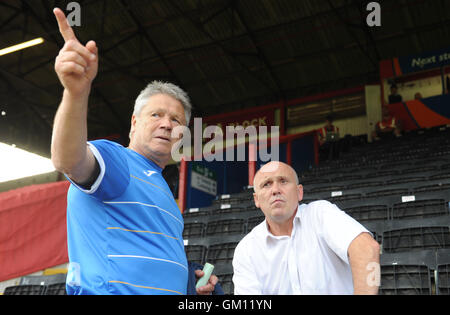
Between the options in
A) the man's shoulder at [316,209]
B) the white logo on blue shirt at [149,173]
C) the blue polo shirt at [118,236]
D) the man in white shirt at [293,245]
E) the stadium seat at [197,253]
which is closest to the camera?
the blue polo shirt at [118,236]

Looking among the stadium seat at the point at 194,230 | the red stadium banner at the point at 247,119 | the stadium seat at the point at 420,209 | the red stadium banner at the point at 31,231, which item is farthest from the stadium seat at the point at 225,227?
the red stadium banner at the point at 247,119

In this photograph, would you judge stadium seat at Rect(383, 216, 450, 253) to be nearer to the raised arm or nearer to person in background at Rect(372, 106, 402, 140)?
the raised arm

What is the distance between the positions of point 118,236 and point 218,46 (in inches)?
402

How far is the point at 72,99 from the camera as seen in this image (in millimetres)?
865

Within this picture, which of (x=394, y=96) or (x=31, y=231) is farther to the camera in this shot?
(x=394, y=96)

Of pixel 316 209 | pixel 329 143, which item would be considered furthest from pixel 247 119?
pixel 316 209

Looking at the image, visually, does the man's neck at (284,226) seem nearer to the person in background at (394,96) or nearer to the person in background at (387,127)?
the person in background at (387,127)

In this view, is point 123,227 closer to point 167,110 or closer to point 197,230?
point 167,110

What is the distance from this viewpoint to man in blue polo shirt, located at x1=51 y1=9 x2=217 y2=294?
905 mm

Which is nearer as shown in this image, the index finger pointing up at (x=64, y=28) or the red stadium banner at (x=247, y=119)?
the index finger pointing up at (x=64, y=28)

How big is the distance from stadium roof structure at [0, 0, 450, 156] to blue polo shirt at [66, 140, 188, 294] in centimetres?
892

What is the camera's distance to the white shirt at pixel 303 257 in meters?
1.38

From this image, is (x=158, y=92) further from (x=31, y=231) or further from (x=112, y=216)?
(x=31, y=231)

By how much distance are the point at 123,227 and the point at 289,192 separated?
2.28 ft
